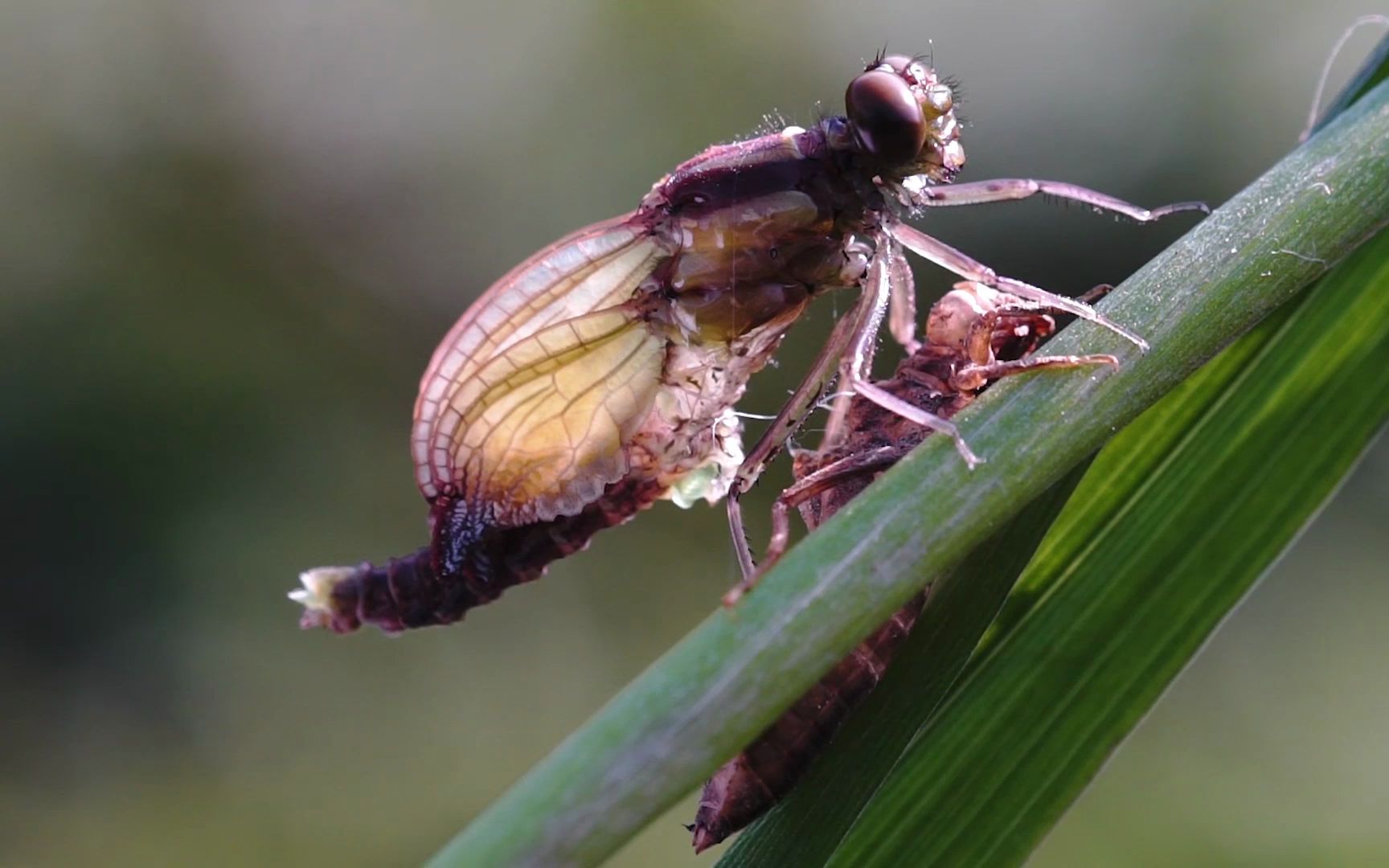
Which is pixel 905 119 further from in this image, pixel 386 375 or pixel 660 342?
pixel 386 375

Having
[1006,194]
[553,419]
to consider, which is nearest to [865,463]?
[553,419]

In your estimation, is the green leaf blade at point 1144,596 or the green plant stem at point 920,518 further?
the green leaf blade at point 1144,596

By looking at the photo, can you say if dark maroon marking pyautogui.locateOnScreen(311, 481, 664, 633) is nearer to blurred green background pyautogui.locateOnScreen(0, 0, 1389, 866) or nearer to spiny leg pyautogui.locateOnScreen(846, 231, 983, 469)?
spiny leg pyautogui.locateOnScreen(846, 231, 983, 469)

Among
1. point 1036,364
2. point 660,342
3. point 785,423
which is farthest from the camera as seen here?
point 660,342

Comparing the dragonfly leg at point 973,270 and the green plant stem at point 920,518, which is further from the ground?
the dragonfly leg at point 973,270

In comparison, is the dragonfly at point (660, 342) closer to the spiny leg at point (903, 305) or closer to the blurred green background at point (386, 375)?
the spiny leg at point (903, 305)

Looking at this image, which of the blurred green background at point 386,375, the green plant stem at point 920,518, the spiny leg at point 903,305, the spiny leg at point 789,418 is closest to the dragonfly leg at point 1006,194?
the spiny leg at point 903,305

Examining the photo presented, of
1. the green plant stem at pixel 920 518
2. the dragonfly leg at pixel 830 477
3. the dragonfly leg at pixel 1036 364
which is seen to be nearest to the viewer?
the green plant stem at pixel 920 518

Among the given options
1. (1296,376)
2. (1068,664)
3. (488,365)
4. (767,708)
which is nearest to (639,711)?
(767,708)
